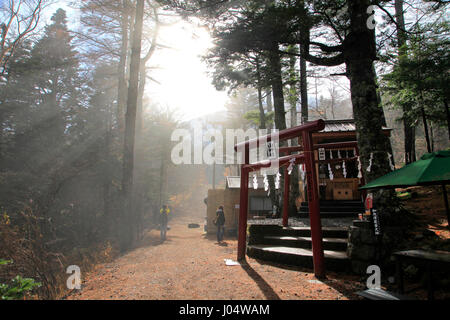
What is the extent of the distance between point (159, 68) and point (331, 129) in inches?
668

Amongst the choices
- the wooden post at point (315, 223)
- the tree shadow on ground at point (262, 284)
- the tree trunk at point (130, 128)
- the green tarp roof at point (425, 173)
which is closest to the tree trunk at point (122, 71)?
the tree trunk at point (130, 128)

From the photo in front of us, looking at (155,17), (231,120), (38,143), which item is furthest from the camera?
(231,120)

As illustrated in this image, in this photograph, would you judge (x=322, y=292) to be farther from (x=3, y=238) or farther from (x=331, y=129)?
(x=331, y=129)

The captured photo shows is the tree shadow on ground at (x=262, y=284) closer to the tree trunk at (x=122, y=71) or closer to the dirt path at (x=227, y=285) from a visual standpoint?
the dirt path at (x=227, y=285)

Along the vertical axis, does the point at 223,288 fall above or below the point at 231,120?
below

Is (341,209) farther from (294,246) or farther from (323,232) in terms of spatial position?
(294,246)

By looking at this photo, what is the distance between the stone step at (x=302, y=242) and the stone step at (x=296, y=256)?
0.65ft

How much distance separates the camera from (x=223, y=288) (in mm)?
4887

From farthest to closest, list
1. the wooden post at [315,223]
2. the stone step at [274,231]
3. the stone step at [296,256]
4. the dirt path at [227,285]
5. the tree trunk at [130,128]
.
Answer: the tree trunk at [130,128] < the stone step at [274,231] < the stone step at [296,256] < the wooden post at [315,223] < the dirt path at [227,285]

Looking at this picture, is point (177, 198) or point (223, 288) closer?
point (223, 288)

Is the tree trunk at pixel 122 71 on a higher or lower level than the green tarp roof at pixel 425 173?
higher

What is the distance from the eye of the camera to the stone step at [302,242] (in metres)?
6.39

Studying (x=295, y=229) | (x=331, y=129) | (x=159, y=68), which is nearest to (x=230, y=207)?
(x=331, y=129)

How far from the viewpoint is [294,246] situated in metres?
7.31
